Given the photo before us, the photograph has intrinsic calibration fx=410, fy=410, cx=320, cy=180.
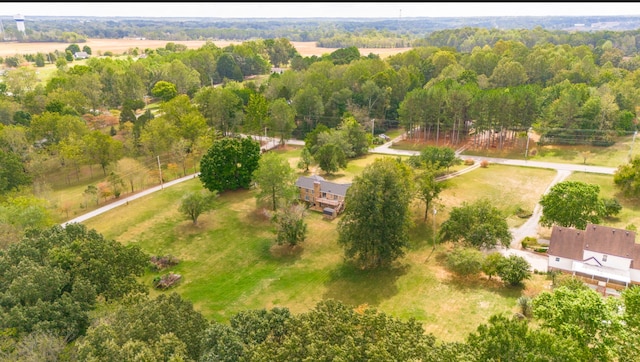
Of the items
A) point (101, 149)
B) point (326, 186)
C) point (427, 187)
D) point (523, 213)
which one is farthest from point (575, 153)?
point (101, 149)

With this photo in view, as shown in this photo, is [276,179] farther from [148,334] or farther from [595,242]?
[595,242]

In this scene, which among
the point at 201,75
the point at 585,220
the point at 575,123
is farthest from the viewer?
the point at 201,75

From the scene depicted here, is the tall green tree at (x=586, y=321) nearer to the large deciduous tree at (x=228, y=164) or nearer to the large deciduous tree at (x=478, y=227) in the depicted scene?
the large deciduous tree at (x=478, y=227)

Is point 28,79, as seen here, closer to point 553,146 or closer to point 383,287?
point 383,287

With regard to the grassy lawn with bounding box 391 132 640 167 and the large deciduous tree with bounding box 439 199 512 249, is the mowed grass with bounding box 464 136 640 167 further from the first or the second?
the large deciduous tree with bounding box 439 199 512 249

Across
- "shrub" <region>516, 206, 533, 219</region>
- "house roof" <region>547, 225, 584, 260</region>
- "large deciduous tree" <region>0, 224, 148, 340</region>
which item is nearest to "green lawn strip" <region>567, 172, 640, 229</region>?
"shrub" <region>516, 206, 533, 219</region>

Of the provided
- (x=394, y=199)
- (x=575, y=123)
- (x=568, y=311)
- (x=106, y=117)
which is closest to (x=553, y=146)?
(x=575, y=123)
